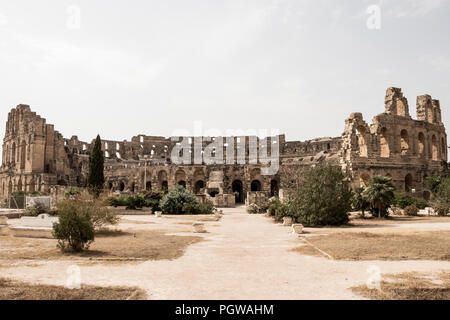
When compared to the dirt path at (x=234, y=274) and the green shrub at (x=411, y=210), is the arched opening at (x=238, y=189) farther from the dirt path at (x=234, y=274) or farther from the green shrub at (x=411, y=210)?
the dirt path at (x=234, y=274)

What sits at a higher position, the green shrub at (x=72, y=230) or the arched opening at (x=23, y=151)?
the arched opening at (x=23, y=151)

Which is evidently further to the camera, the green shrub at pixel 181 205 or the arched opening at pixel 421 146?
the arched opening at pixel 421 146

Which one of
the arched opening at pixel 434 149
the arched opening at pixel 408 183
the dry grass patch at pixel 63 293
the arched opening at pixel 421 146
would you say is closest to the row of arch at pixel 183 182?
the arched opening at pixel 408 183

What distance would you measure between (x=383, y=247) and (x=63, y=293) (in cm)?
867

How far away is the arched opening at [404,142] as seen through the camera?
36.8 m

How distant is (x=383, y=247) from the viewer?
10320mm

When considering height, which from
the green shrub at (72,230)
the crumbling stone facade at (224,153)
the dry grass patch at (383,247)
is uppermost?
the crumbling stone facade at (224,153)

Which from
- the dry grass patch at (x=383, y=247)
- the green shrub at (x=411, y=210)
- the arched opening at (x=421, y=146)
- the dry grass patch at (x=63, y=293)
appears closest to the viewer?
the dry grass patch at (x=63, y=293)

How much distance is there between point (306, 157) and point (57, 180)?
1349 inches

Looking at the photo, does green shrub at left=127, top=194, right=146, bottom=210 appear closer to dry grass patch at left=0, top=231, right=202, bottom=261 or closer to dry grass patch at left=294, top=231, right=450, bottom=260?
dry grass patch at left=0, top=231, right=202, bottom=261

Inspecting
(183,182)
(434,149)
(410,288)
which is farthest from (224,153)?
(410,288)

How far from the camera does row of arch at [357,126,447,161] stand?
3484cm
